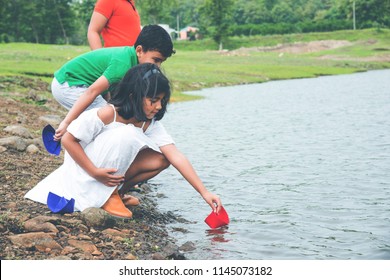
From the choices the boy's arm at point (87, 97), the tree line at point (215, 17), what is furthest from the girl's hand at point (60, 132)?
the tree line at point (215, 17)

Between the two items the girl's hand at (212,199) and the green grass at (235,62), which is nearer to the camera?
the girl's hand at (212,199)

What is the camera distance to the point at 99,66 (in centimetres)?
621

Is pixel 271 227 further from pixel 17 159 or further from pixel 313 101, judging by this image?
pixel 313 101

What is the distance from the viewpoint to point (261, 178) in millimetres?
9141

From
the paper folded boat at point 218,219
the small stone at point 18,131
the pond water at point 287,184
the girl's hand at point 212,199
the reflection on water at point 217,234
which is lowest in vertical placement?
the pond water at point 287,184

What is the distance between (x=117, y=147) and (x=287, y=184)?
363 centimetres

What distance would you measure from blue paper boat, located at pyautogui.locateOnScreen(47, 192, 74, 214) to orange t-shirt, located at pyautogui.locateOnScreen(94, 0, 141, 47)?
2091mm

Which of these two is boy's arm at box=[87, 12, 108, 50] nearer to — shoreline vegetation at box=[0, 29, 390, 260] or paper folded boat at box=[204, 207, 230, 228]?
shoreline vegetation at box=[0, 29, 390, 260]

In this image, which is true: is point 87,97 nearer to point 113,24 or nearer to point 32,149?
point 113,24

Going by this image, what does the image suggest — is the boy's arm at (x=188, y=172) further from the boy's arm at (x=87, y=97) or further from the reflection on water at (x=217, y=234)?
the boy's arm at (x=87, y=97)

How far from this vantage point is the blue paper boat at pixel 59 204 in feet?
18.5

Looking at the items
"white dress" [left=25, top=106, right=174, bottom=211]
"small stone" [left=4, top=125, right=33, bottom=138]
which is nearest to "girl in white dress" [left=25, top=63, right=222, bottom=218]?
"white dress" [left=25, top=106, right=174, bottom=211]

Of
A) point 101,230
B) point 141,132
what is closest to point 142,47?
point 141,132

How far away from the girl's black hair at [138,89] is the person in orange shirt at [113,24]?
152 cm
